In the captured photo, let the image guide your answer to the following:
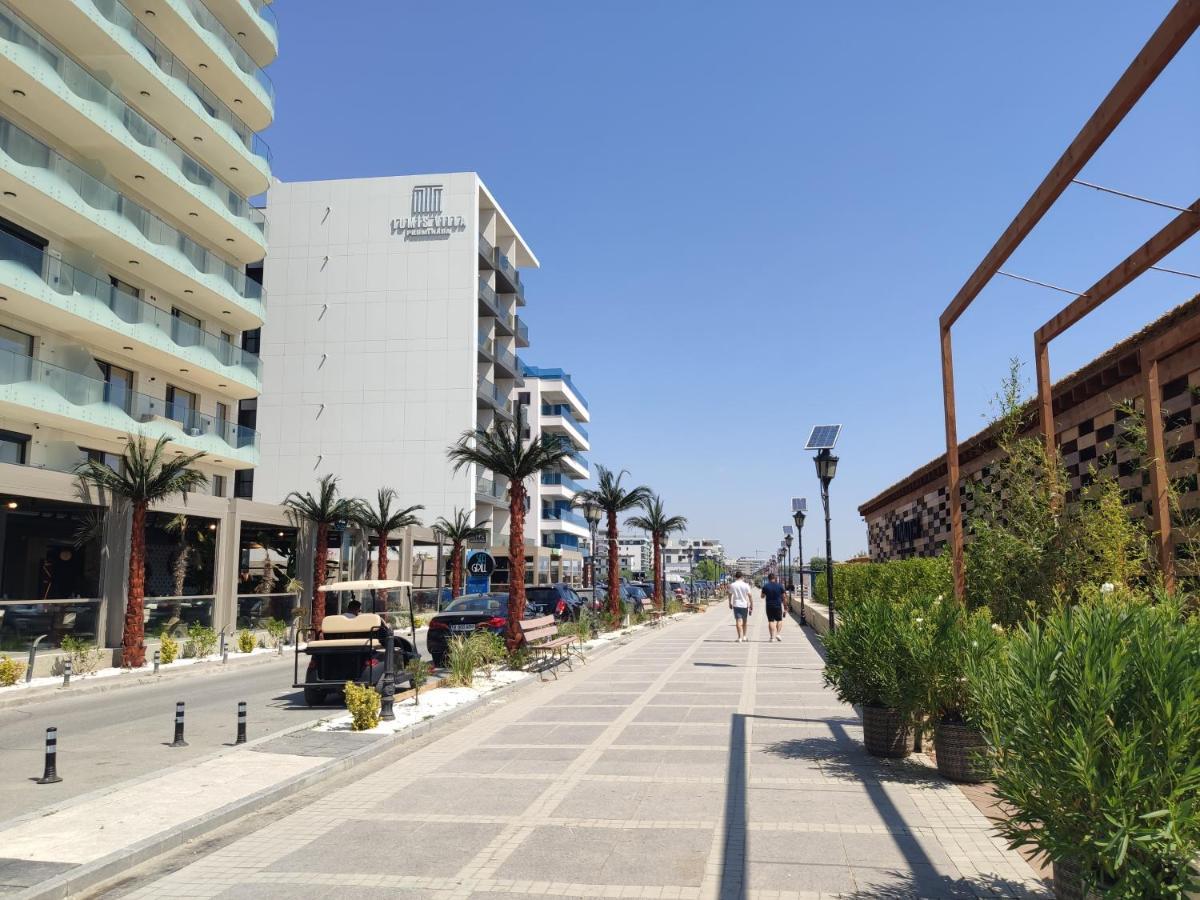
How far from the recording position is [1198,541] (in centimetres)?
870

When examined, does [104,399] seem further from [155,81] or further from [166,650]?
[155,81]

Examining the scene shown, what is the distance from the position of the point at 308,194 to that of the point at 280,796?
53.8 meters

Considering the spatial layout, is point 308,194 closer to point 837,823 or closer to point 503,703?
point 503,703

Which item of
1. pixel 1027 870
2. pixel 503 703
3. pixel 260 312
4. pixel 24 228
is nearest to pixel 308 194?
pixel 260 312

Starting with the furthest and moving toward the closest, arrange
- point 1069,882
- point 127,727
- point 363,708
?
point 127,727, point 363,708, point 1069,882

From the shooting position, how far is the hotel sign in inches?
2149

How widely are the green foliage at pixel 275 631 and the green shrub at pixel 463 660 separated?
12397 millimetres

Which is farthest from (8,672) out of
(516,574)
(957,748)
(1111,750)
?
(1111,750)

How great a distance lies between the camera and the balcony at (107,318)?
78.4ft

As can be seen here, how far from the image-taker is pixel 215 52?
104 ft

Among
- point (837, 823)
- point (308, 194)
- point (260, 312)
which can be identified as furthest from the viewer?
point (308, 194)

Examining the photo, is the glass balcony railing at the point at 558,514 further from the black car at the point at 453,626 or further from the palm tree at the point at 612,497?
the black car at the point at 453,626

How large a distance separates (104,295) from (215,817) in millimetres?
24103

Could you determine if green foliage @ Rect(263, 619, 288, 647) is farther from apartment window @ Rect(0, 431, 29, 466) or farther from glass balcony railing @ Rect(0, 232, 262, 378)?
glass balcony railing @ Rect(0, 232, 262, 378)
